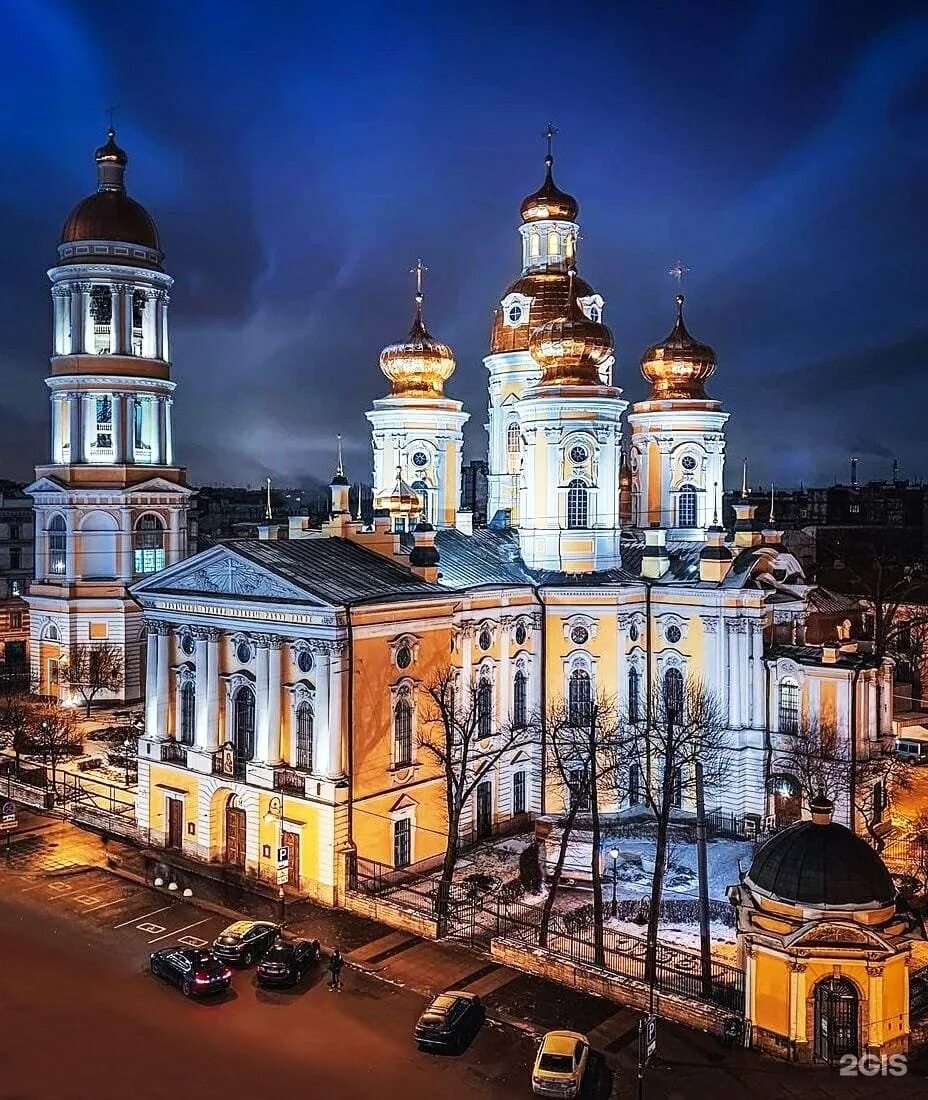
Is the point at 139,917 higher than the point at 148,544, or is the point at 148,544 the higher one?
the point at 148,544

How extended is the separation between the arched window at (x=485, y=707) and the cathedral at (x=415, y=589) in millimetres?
102

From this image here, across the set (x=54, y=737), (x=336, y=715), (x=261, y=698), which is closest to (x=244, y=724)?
(x=261, y=698)

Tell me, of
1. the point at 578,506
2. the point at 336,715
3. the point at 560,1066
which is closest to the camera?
the point at 560,1066

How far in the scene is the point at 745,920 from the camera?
2197cm

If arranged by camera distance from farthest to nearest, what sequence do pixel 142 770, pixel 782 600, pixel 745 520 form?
pixel 745 520 < pixel 782 600 < pixel 142 770

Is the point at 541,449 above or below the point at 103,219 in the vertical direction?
below

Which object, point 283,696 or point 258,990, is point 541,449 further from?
point 258,990

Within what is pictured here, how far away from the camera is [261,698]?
31906mm

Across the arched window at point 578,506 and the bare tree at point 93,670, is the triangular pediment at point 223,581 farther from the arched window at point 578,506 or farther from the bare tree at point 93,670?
the bare tree at point 93,670

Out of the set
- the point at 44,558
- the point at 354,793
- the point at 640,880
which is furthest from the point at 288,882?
the point at 44,558

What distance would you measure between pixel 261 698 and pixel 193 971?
929 cm

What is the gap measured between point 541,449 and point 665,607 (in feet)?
22.8

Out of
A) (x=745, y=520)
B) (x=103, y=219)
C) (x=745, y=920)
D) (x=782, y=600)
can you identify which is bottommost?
(x=745, y=920)

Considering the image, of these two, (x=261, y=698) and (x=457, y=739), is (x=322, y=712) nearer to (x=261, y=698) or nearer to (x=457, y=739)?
(x=261, y=698)
